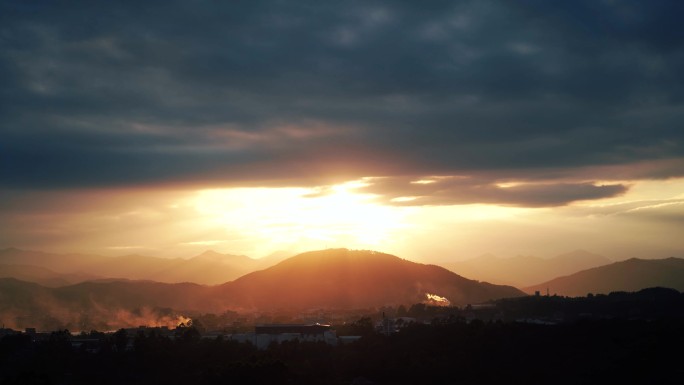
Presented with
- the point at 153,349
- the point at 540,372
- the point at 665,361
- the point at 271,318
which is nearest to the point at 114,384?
the point at 153,349

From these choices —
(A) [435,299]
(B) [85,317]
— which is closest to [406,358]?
(B) [85,317]

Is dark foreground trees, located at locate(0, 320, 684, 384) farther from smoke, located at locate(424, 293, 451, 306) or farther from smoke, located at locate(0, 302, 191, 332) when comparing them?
smoke, located at locate(424, 293, 451, 306)

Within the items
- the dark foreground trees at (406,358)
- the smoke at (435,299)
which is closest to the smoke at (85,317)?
the smoke at (435,299)

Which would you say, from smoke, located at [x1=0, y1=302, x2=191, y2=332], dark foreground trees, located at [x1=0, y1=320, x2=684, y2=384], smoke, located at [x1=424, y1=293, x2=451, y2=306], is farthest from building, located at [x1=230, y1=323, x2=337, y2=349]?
smoke, located at [x1=424, y1=293, x2=451, y2=306]

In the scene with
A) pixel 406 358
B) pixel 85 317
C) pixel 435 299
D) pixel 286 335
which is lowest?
pixel 406 358

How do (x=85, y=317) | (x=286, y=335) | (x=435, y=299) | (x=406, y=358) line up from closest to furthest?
Answer: (x=406, y=358) < (x=286, y=335) < (x=85, y=317) < (x=435, y=299)

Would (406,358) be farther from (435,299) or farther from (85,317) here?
(435,299)

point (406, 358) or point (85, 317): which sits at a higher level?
point (85, 317)

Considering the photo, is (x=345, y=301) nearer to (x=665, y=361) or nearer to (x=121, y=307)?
(x=121, y=307)

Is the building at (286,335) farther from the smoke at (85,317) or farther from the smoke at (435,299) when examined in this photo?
the smoke at (435,299)
